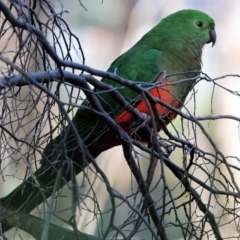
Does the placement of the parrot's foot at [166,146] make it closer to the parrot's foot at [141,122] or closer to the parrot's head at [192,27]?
the parrot's foot at [141,122]

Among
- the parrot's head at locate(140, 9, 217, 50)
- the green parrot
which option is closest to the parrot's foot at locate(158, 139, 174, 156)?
the green parrot

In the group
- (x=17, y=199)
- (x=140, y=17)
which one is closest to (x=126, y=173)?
(x=140, y=17)

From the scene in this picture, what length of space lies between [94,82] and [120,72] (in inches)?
32.7

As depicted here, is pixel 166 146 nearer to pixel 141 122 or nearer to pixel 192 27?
pixel 141 122

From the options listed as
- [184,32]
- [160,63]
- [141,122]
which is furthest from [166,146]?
[184,32]

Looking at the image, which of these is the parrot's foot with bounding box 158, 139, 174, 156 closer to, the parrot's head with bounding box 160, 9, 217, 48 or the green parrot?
the green parrot

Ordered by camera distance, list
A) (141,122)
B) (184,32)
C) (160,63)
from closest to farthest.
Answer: (141,122)
(160,63)
(184,32)

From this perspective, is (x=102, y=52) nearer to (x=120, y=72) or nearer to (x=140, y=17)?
(x=140, y=17)

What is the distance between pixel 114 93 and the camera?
1090 mm

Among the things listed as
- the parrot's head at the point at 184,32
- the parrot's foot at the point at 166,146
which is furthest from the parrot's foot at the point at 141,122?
the parrot's head at the point at 184,32

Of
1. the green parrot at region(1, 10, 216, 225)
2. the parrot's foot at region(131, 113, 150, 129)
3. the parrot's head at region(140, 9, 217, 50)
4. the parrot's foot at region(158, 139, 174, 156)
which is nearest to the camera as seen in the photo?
the parrot's foot at region(131, 113, 150, 129)

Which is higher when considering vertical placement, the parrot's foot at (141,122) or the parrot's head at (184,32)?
the parrot's head at (184,32)

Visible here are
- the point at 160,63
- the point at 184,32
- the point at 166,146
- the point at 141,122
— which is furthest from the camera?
the point at 184,32

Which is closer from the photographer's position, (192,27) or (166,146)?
(166,146)
